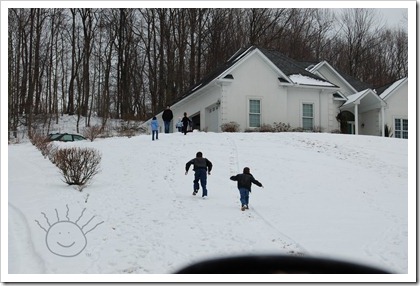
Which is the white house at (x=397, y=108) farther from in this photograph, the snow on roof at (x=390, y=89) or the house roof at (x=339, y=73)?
the house roof at (x=339, y=73)

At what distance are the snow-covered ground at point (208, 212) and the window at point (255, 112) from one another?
18.4 ft

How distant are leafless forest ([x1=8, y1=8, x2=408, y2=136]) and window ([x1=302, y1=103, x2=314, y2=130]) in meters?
14.8

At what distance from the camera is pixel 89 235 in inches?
379

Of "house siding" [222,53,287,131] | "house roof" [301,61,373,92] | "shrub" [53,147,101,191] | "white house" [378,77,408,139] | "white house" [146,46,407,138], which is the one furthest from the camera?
"house roof" [301,61,373,92]

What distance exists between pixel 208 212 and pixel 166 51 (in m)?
34.2

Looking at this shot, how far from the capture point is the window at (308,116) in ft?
88.5

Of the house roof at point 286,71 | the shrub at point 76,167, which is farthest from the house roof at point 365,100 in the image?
the shrub at point 76,167

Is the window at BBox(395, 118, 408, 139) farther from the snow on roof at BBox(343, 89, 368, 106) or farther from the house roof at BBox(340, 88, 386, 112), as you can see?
the snow on roof at BBox(343, 89, 368, 106)

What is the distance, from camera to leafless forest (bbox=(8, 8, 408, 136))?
40312 millimetres

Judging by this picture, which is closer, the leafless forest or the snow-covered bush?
the snow-covered bush

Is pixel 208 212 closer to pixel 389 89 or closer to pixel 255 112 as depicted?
pixel 255 112

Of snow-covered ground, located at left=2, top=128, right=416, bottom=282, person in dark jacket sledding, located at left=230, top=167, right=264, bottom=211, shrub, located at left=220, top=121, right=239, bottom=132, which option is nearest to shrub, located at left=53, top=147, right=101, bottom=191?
snow-covered ground, located at left=2, top=128, right=416, bottom=282

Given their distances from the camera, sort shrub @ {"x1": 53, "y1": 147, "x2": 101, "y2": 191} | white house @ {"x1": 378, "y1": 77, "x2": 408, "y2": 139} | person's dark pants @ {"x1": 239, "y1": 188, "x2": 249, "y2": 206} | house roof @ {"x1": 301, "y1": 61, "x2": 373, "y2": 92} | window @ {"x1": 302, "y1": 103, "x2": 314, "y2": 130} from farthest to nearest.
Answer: house roof @ {"x1": 301, "y1": 61, "x2": 373, "y2": 92} → white house @ {"x1": 378, "y1": 77, "x2": 408, "y2": 139} → window @ {"x1": 302, "y1": 103, "x2": 314, "y2": 130} → shrub @ {"x1": 53, "y1": 147, "x2": 101, "y2": 191} → person's dark pants @ {"x1": 239, "y1": 188, "x2": 249, "y2": 206}

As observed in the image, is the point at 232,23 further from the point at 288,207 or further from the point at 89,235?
the point at 89,235
